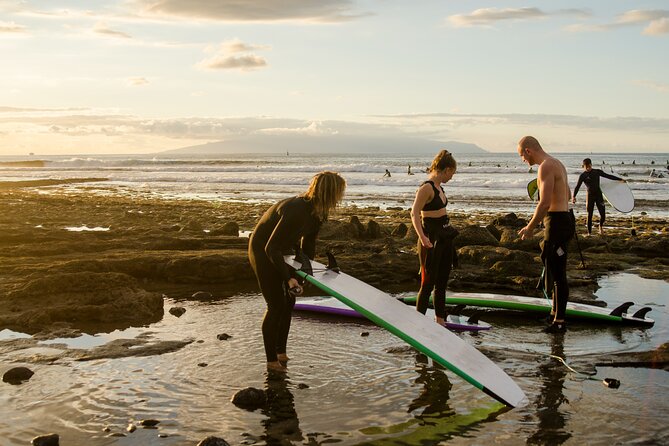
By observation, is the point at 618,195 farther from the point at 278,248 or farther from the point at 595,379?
the point at 278,248

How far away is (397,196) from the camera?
119ft

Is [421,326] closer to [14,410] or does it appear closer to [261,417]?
[261,417]

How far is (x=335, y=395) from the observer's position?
5.97m

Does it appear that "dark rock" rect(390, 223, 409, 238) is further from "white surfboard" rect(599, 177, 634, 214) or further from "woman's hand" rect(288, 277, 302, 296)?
"woman's hand" rect(288, 277, 302, 296)

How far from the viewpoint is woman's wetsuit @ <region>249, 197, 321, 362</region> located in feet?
20.8

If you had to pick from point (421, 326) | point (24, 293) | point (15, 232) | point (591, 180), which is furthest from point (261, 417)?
point (591, 180)

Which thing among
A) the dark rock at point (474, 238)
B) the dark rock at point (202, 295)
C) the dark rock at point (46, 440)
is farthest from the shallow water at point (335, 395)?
the dark rock at point (474, 238)

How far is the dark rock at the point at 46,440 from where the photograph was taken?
4.82 metres

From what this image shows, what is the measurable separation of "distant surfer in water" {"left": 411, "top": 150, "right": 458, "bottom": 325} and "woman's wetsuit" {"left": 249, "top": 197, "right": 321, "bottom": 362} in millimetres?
1518

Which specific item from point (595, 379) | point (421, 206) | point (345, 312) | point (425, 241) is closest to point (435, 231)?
point (425, 241)

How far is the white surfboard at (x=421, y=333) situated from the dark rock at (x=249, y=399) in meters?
1.21

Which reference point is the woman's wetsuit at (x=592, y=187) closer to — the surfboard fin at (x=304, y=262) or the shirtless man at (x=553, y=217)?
the shirtless man at (x=553, y=217)

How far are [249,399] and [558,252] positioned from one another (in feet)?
14.2

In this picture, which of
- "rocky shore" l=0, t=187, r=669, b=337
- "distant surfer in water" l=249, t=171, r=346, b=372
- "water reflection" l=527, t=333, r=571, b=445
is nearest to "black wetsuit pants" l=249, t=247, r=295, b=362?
"distant surfer in water" l=249, t=171, r=346, b=372
